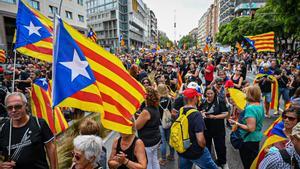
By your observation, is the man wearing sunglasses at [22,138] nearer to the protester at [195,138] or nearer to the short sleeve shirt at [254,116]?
the protester at [195,138]

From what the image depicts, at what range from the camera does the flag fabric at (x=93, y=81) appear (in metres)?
2.84

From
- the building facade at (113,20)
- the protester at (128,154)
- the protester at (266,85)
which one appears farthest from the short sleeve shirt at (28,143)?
the building facade at (113,20)

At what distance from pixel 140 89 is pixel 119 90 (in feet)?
1.06

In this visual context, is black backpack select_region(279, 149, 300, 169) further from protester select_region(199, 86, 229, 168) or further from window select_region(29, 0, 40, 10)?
window select_region(29, 0, 40, 10)

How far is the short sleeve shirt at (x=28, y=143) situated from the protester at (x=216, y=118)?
269 centimetres

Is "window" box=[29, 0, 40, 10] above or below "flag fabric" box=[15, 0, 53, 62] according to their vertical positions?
above

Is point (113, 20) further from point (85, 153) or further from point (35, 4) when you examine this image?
point (85, 153)

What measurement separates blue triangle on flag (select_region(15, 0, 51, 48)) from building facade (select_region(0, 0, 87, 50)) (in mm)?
16972

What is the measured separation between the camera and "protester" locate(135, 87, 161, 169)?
3.46 metres

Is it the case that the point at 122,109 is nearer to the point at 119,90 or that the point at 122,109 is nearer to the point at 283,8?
the point at 119,90

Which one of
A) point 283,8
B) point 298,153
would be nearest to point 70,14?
point 283,8

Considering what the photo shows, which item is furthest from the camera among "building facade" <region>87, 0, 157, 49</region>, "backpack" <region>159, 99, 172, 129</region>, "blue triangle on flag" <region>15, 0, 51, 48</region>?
"building facade" <region>87, 0, 157, 49</region>

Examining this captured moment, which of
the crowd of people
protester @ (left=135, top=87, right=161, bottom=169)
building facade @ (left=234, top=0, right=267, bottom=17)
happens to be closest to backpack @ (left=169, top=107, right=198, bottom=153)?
the crowd of people

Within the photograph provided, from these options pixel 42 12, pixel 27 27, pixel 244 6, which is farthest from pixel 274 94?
pixel 244 6
